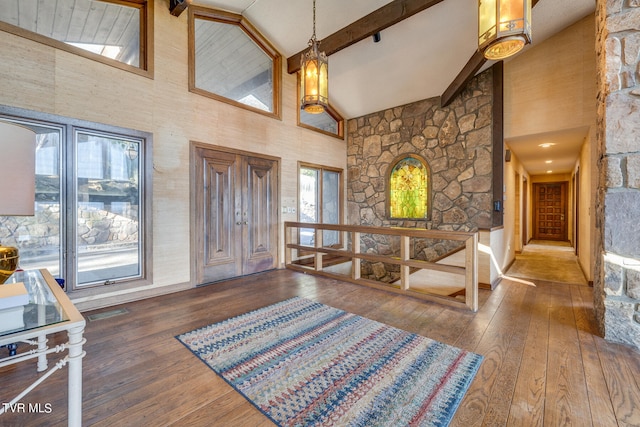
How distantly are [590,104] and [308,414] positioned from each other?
4991 millimetres

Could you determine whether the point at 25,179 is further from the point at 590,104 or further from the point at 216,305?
the point at 590,104

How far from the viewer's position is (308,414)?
1.47 meters

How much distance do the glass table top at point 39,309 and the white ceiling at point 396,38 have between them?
4.06 metres

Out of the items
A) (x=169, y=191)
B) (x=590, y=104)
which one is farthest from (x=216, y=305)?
(x=590, y=104)

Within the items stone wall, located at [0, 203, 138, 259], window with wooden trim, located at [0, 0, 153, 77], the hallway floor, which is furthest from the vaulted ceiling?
the hallway floor

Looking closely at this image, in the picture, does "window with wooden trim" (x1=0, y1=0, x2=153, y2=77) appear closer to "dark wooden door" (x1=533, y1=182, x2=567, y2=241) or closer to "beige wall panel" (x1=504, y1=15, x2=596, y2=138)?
"beige wall panel" (x1=504, y1=15, x2=596, y2=138)

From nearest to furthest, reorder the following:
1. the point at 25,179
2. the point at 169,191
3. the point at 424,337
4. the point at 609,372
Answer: the point at 25,179, the point at 609,372, the point at 424,337, the point at 169,191

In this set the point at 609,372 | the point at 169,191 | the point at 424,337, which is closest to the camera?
the point at 609,372

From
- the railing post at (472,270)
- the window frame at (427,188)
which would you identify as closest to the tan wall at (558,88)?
the window frame at (427,188)

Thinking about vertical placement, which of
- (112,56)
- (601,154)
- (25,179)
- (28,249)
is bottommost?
(28,249)

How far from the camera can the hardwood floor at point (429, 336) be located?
1.47m

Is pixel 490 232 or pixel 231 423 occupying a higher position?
pixel 490 232

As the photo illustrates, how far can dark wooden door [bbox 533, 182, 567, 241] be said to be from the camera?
9.27 m

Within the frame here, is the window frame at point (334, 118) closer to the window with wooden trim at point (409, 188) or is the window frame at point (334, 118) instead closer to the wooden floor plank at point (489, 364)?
the window with wooden trim at point (409, 188)
